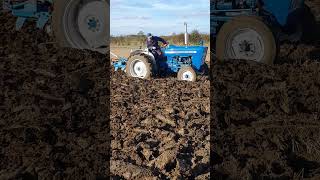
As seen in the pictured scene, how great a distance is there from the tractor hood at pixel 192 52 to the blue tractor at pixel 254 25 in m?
1.48

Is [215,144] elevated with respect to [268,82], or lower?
lower

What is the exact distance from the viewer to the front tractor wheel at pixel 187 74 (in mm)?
7831

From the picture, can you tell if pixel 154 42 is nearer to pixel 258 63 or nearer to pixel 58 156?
pixel 258 63

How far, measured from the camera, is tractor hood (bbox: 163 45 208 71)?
802 cm

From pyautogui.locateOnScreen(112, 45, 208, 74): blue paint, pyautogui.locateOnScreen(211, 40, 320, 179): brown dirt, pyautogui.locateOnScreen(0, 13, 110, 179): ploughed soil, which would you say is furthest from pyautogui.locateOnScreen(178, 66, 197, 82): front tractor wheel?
pyautogui.locateOnScreen(0, 13, 110, 179): ploughed soil

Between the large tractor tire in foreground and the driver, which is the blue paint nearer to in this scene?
the driver

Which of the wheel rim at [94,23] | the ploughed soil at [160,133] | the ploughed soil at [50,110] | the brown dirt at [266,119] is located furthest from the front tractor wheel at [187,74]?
the wheel rim at [94,23]

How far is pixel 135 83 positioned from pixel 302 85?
2.55 meters

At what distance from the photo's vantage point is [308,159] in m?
3.59

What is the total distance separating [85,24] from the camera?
4.99 meters

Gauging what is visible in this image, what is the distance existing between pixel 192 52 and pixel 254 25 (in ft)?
7.47

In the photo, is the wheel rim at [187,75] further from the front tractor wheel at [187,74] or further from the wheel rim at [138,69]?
the wheel rim at [138,69]

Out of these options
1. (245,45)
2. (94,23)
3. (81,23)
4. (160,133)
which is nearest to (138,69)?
(245,45)

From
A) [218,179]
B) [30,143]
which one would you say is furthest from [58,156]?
[218,179]
